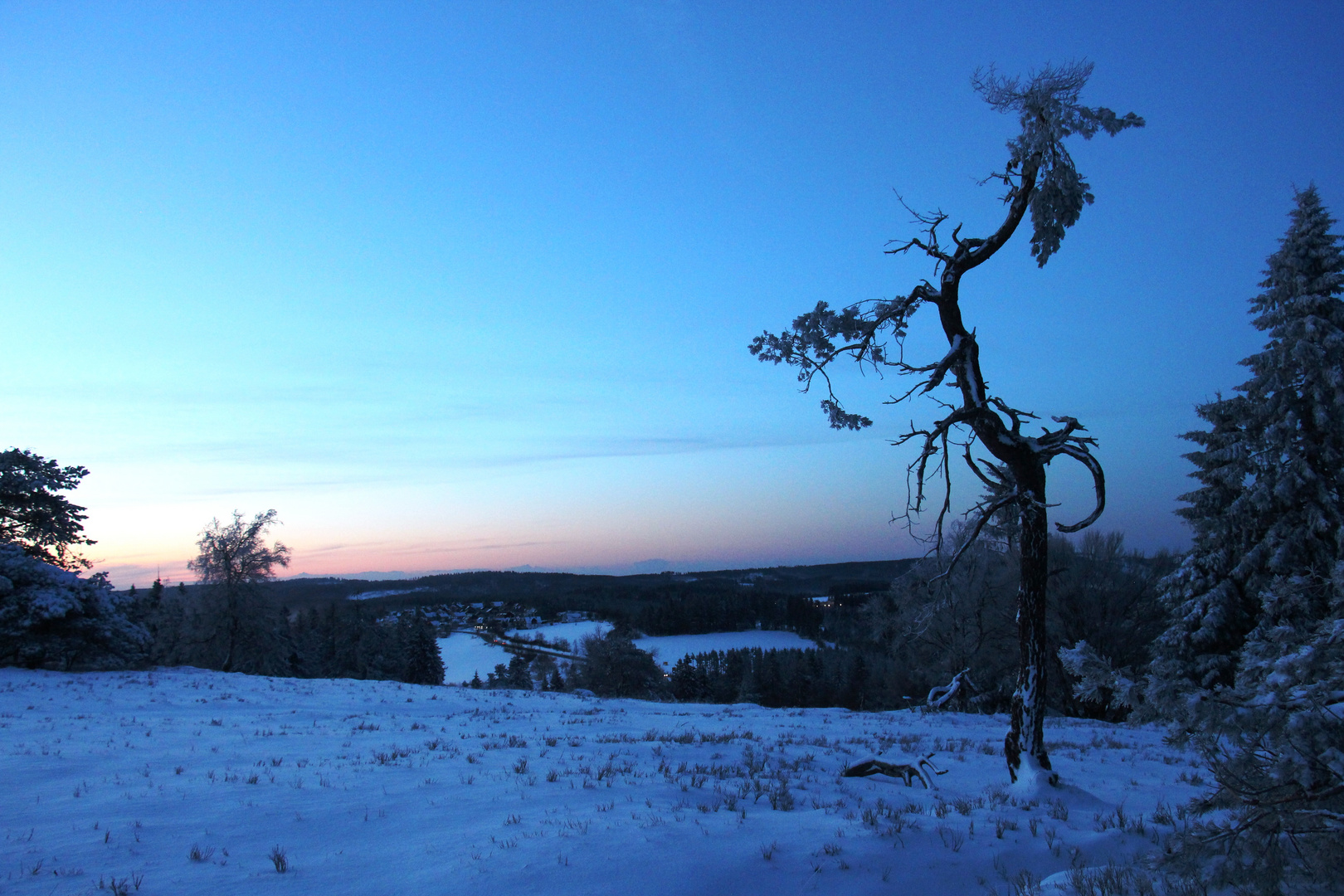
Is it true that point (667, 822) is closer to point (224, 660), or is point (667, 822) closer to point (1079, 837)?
point (1079, 837)

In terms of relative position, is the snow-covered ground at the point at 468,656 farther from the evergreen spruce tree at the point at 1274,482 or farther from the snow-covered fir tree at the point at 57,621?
the evergreen spruce tree at the point at 1274,482

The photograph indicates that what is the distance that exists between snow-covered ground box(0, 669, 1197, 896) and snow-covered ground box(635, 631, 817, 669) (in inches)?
3614

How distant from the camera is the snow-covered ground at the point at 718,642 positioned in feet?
350

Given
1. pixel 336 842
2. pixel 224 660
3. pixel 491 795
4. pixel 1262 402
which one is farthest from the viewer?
pixel 224 660

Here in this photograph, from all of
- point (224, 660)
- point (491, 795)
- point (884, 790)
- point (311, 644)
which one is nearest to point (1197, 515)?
point (884, 790)

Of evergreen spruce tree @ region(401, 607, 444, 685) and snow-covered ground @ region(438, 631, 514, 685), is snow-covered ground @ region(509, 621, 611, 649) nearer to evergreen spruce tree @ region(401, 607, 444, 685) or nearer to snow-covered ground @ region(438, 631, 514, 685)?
snow-covered ground @ region(438, 631, 514, 685)

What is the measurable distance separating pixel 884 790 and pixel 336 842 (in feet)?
19.8

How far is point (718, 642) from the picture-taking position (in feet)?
390

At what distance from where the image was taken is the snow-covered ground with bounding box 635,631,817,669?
106625 millimetres

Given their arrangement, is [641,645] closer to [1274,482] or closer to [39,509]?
[39,509]

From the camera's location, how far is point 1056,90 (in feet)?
26.8

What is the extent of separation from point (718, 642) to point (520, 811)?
11812 cm

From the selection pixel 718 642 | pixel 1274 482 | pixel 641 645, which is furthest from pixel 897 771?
pixel 718 642

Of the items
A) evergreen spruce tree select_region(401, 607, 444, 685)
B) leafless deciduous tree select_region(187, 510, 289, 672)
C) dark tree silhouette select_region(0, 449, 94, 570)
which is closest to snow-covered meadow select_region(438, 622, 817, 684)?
evergreen spruce tree select_region(401, 607, 444, 685)
